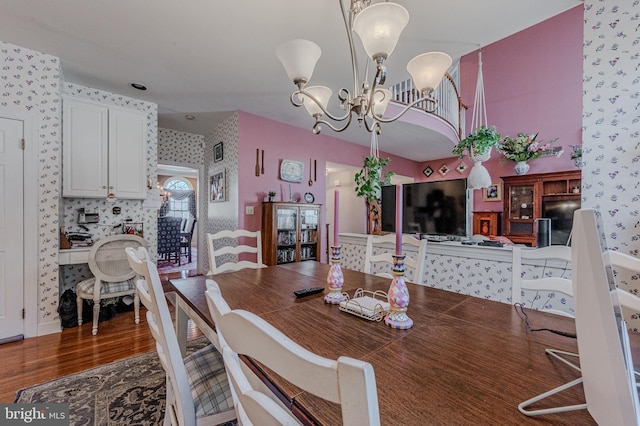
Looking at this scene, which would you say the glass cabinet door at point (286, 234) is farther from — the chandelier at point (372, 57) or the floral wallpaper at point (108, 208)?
the chandelier at point (372, 57)

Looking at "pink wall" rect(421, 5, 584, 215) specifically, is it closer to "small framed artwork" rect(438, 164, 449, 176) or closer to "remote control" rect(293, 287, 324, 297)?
"small framed artwork" rect(438, 164, 449, 176)

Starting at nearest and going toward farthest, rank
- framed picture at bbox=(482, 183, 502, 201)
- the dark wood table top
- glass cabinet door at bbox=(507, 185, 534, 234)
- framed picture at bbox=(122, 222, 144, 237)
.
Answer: the dark wood table top
framed picture at bbox=(122, 222, 144, 237)
glass cabinet door at bbox=(507, 185, 534, 234)
framed picture at bbox=(482, 183, 502, 201)

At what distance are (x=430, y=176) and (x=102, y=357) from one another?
21.7 ft

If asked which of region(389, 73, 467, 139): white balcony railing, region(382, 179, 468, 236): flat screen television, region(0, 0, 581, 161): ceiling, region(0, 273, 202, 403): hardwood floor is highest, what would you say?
region(389, 73, 467, 139): white balcony railing

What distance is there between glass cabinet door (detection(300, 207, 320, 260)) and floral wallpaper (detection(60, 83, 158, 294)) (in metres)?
1.97

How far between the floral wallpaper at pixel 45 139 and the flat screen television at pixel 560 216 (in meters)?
6.66

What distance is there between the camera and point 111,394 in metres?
1.68

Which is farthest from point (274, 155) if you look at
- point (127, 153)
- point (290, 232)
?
point (127, 153)

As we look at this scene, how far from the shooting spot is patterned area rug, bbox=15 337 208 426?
150cm

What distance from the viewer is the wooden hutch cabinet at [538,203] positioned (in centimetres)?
451

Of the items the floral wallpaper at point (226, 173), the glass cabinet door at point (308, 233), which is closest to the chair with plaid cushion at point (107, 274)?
the floral wallpaper at point (226, 173)

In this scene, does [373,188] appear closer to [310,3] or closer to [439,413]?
[310,3]

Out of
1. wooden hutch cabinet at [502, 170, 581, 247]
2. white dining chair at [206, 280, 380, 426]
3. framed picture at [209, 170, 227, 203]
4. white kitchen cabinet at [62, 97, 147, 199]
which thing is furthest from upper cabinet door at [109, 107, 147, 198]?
wooden hutch cabinet at [502, 170, 581, 247]

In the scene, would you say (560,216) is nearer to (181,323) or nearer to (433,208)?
(433,208)
